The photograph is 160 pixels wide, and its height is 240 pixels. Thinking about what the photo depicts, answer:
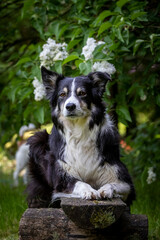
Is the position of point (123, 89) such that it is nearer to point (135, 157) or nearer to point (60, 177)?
point (60, 177)

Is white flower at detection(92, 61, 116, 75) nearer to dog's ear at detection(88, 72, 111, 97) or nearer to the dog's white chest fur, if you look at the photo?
dog's ear at detection(88, 72, 111, 97)

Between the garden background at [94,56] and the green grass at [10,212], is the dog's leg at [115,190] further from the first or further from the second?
the green grass at [10,212]

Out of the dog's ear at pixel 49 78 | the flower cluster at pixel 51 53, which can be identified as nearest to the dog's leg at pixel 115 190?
the dog's ear at pixel 49 78

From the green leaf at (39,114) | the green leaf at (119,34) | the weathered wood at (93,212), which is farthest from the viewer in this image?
the green leaf at (39,114)

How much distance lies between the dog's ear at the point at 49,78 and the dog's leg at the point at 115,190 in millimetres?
1043

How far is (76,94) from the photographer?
3.21 metres

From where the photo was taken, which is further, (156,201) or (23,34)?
(23,34)

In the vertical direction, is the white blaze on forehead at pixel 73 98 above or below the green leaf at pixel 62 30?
below

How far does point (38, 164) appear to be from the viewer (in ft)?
12.2

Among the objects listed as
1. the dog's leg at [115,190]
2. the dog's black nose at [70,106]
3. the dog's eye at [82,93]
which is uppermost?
the dog's eye at [82,93]

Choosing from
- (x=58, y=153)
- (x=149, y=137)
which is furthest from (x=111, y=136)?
(x=149, y=137)

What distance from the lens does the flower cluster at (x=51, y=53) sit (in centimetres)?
387

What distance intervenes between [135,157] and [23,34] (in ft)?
8.79

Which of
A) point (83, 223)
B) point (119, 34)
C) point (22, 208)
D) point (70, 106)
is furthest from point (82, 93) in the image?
point (22, 208)
